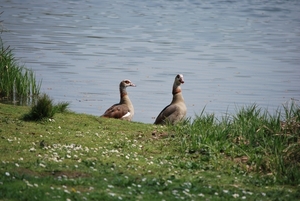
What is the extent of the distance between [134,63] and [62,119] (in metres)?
18.5

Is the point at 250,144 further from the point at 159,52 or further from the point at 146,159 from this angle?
the point at 159,52

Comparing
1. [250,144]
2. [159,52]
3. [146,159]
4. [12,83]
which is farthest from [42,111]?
[159,52]

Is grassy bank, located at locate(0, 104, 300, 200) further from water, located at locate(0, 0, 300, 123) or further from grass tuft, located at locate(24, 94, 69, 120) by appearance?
water, located at locate(0, 0, 300, 123)

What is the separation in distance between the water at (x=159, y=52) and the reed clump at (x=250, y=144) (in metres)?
5.77

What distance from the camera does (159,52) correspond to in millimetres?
38938

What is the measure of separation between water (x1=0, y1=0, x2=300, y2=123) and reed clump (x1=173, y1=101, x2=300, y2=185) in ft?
18.9

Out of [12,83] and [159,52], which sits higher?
[159,52]

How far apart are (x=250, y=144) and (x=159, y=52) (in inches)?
1005

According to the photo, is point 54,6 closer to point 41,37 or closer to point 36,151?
point 41,37

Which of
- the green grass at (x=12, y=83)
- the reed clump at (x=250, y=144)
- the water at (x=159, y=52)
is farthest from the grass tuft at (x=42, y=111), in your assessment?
the water at (x=159, y=52)

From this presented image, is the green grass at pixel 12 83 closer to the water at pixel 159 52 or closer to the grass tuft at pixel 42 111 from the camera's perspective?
the water at pixel 159 52

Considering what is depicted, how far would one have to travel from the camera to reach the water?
26.1m

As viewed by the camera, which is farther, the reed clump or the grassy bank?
the reed clump

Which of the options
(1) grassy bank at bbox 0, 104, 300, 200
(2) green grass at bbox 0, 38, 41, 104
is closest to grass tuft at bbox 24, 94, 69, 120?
(1) grassy bank at bbox 0, 104, 300, 200
